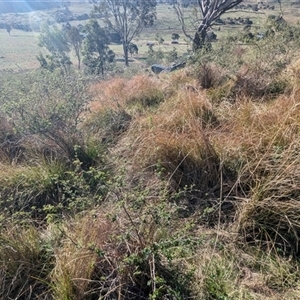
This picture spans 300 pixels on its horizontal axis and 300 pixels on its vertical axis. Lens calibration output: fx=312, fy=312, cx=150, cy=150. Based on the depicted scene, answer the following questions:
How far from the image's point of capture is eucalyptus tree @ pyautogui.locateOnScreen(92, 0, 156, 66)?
3031cm

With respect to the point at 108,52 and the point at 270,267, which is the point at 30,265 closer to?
the point at 270,267

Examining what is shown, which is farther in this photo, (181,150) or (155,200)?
(181,150)

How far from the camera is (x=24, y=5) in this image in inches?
3521

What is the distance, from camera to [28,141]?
345cm

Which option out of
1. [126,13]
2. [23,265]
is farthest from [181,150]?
[126,13]

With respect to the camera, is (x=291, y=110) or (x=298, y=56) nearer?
(x=291, y=110)

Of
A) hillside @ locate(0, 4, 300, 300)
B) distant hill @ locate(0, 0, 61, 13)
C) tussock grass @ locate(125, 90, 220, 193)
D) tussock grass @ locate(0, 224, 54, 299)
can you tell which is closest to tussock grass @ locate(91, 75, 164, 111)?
hillside @ locate(0, 4, 300, 300)

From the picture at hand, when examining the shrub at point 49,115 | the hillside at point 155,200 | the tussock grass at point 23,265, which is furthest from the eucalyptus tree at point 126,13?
the tussock grass at point 23,265

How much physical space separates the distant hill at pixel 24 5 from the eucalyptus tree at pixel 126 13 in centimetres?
5762

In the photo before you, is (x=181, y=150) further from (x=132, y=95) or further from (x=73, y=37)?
(x=73, y=37)

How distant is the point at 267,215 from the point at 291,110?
1.09 m

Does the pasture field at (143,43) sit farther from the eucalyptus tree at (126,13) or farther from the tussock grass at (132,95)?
the tussock grass at (132,95)

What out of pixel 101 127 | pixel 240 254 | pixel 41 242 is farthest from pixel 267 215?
pixel 101 127

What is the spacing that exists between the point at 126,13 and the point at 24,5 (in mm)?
72025
